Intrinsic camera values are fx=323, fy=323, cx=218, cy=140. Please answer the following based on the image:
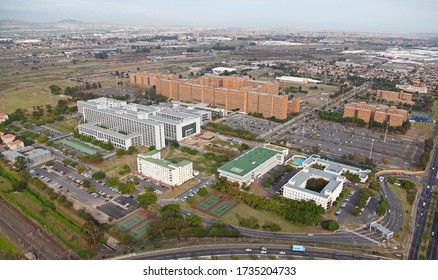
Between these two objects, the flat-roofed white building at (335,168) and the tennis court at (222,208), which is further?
the flat-roofed white building at (335,168)

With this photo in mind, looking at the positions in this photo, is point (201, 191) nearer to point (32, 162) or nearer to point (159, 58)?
point (32, 162)

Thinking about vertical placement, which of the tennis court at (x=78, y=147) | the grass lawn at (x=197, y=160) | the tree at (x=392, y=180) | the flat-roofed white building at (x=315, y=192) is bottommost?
the grass lawn at (x=197, y=160)

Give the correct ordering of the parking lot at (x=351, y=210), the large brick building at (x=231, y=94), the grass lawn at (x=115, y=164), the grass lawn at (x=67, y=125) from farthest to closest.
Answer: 1. the large brick building at (x=231, y=94)
2. the grass lawn at (x=67, y=125)
3. the grass lawn at (x=115, y=164)
4. the parking lot at (x=351, y=210)

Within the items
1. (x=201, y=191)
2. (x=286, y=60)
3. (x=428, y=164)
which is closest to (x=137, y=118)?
(x=201, y=191)

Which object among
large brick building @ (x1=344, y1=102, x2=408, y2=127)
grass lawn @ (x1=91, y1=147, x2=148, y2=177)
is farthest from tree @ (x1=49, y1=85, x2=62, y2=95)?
large brick building @ (x1=344, y1=102, x2=408, y2=127)

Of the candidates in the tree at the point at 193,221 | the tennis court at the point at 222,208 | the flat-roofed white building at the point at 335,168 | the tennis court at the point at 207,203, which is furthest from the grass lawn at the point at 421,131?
the tree at the point at 193,221

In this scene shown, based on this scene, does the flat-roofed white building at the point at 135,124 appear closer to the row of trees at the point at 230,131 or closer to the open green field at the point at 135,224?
the row of trees at the point at 230,131

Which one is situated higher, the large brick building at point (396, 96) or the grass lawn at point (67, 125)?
the large brick building at point (396, 96)

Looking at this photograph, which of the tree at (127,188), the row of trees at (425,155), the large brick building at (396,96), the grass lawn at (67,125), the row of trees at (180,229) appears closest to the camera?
the row of trees at (180,229)
